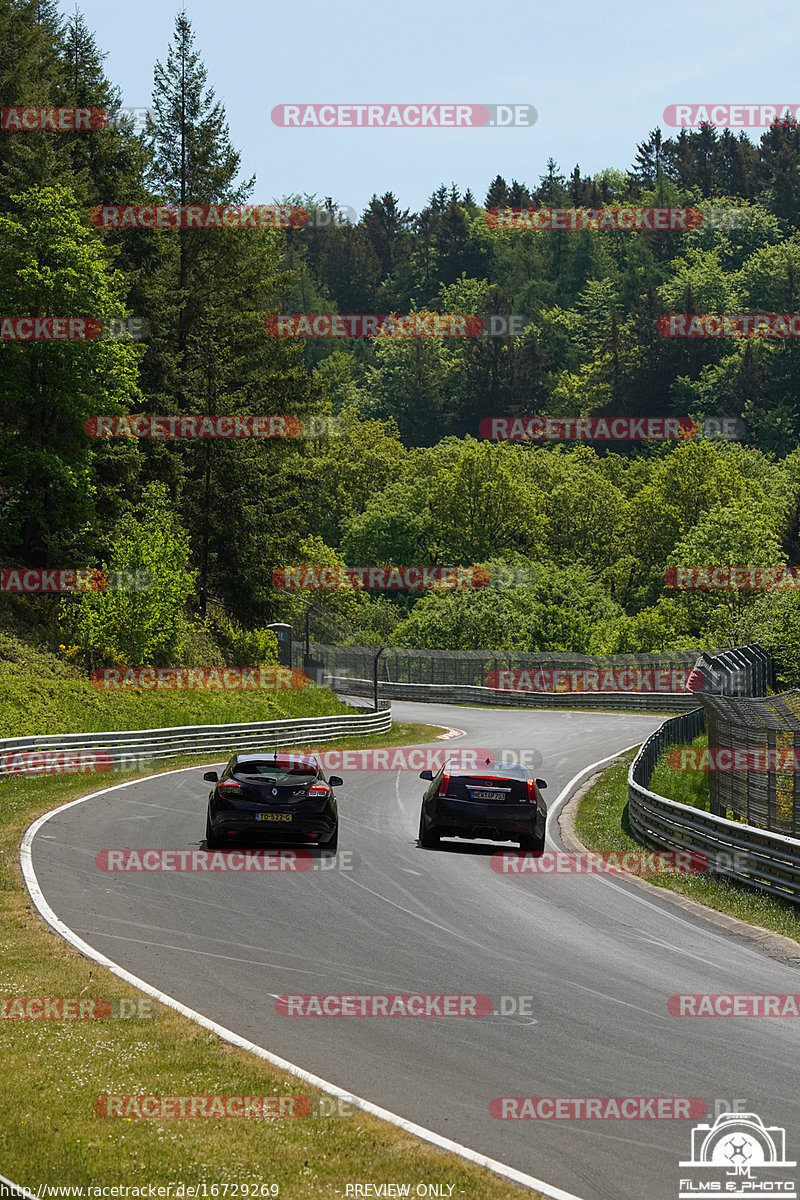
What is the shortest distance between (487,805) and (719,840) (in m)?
3.37

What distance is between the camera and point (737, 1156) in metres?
7.43

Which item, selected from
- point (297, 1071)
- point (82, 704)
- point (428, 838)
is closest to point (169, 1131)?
point (297, 1071)

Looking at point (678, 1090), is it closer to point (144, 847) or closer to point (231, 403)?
point (144, 847)

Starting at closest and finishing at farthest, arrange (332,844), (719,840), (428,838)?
(719,840) → (332,844) → (428,838)

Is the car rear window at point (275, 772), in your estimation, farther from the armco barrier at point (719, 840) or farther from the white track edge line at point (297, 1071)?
the armco barrier at point (719, 840)

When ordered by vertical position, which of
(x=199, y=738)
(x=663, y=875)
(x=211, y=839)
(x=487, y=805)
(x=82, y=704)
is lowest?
(x=199, y=738)

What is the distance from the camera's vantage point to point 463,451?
11931cm

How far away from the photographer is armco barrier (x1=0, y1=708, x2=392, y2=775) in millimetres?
33447

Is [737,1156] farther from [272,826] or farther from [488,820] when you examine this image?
[488,820]

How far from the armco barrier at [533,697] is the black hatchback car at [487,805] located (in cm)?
4315

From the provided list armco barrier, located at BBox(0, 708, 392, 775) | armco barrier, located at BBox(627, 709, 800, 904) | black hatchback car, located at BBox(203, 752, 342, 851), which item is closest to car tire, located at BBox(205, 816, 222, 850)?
black hatchback car, located at BBox(203, 752, 342, 851)

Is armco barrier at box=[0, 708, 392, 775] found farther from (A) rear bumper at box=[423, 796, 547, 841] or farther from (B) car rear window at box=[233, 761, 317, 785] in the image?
(A) rear bumper at box=[423, 796, 547, 841]

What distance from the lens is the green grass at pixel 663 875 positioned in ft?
52.2

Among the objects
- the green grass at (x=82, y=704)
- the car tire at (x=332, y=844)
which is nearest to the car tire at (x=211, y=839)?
the car tire at (x=332, y=844)
